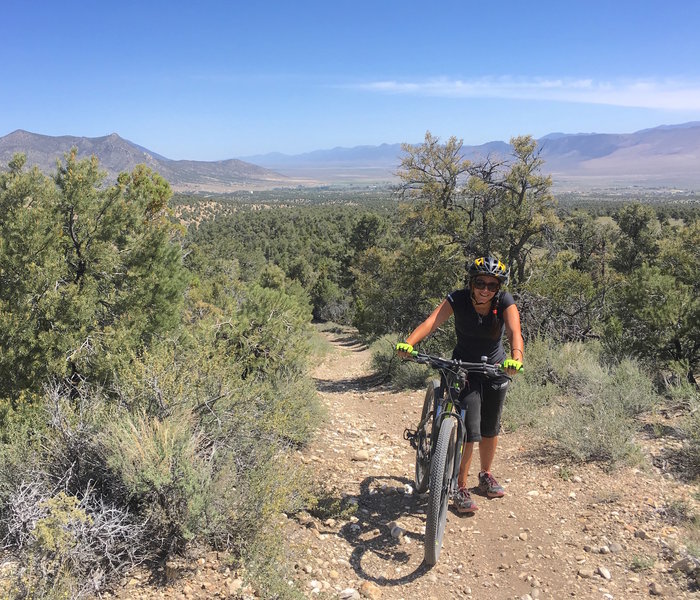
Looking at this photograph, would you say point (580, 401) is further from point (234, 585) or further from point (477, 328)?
point (234, 585)

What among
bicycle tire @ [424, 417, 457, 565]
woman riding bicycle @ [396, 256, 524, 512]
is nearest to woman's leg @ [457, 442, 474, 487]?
woman riding bicycle @ [396, 256, 524, 512]

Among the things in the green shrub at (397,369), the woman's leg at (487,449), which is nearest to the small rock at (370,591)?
the woman's leg at (487,449)

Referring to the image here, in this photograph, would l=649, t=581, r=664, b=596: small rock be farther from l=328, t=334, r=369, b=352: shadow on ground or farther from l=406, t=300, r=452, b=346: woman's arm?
l=328, t=334, r=369, b=352: shadow on ground

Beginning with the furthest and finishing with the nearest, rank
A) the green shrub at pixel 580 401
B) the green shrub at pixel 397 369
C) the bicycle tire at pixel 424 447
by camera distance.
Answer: the green shrub at pixel 397 369 → the green shrub at pixel 580 401 → the bicycle tire at pixel 424 447

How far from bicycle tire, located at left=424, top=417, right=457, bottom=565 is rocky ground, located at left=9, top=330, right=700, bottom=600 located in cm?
20

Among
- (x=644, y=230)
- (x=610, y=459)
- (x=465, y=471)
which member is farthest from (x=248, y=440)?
(x=644, y=230)

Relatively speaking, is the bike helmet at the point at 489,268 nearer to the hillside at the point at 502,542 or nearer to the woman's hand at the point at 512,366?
the woman's hand at the point at 512,366

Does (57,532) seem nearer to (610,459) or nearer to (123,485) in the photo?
(123,485)

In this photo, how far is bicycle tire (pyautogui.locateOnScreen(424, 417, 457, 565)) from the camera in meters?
3.08

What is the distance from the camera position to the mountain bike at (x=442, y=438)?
3119 millimetres

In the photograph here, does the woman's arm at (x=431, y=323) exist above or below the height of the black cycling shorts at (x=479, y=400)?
above

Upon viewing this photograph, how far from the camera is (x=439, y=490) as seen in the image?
10.2 ft

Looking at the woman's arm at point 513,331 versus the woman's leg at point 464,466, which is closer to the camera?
the woman's arm at point 513,331

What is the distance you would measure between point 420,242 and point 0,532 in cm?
987
